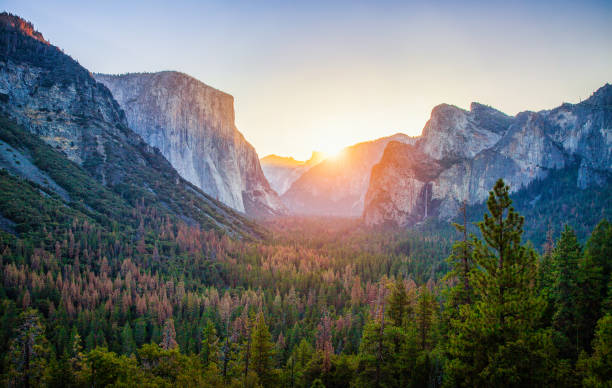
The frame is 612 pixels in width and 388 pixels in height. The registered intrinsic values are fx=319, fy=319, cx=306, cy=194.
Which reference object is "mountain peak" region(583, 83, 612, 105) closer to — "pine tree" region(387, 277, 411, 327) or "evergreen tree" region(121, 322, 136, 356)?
"pine tree" region(387, 277, 411, 327)

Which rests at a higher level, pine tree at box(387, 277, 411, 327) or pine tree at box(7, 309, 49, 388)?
pine tree at box(387, 277, 411, 327)

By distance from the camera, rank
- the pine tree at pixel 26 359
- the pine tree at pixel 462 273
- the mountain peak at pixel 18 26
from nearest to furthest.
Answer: the pine tree at pixel 462 273
the pine tree at pixel 26 359
the mountain peak at pixel 18 26

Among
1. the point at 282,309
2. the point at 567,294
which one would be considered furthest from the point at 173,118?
the point at 567,294

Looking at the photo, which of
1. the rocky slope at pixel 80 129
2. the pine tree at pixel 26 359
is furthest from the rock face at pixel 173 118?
the pine tree at pixel 26 359

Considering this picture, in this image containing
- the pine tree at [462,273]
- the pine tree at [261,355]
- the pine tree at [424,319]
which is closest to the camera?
the pine tree at [462,273]

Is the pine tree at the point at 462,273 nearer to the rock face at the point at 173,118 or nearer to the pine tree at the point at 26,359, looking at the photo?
the pine tree at the point at 26,359

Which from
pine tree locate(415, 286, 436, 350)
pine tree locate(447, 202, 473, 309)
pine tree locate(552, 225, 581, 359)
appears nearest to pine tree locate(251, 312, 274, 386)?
pine tree locate(415, 286, 436, 350)

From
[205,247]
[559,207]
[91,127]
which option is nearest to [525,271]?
[205,247]

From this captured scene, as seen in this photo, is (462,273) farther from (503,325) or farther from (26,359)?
(26,359)
